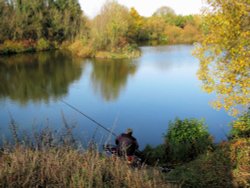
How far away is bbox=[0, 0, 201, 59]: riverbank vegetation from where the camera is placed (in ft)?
118

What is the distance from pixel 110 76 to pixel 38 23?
22660mm

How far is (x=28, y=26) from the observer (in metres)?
42.4

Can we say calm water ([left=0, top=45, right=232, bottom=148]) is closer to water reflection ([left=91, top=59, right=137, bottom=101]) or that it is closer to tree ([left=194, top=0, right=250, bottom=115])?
water reflection ([left=91, top=59, right=137, bottom=101])

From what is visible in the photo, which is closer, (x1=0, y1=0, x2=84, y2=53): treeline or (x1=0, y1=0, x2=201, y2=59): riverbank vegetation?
(x1=0, y1=0, x2=201, y2=59): riverbank vegetation

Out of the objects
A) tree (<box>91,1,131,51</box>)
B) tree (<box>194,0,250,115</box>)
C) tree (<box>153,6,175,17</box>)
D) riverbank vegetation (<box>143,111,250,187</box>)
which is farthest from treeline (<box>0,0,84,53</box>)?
tree (<box>194,0,250,115</box>)

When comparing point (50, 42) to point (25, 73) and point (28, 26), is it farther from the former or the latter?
point (25, 73)

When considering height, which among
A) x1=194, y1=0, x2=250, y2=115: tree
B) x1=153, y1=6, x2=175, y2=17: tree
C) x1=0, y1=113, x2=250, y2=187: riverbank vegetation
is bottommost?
x1=0, y1=113, x2=250, y2=187: riverbank vegetation

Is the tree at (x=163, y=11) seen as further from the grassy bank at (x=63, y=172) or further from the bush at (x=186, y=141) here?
the grassy bank at (x=63, y=172)

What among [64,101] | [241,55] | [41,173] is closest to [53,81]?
[64,101]

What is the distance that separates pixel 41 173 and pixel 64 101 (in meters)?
13.2

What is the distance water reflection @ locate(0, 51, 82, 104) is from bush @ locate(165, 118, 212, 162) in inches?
382

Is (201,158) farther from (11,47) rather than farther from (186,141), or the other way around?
(11,47)

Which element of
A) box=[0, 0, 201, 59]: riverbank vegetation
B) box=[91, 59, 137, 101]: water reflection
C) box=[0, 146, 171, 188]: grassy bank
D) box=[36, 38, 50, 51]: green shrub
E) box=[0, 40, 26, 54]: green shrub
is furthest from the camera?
box=[36, 38, 50, 51]: green shrub

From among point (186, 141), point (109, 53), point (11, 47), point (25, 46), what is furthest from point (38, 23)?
point (186, 141)
